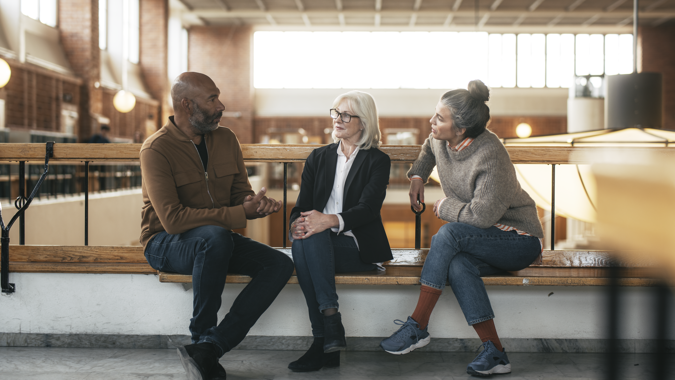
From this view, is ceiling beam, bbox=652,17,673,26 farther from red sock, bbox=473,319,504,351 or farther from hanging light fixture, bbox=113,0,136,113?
red sock, bbox=473,319,504,351

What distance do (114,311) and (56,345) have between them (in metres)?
0.28

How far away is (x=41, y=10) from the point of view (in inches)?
394

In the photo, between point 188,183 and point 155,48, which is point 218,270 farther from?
point 155,48

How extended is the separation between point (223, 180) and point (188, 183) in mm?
152

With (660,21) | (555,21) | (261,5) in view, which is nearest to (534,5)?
(555,21)

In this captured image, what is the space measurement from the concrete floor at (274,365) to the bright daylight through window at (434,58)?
578 inches

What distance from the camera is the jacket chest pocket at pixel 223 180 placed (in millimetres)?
2039

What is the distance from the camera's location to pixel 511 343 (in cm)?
221

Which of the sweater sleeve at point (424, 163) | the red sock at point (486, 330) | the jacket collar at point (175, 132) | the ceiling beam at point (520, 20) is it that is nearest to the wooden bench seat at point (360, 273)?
the red sock at point (486, 330)

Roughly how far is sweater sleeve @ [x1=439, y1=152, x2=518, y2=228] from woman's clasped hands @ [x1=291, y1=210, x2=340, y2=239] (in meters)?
0.46

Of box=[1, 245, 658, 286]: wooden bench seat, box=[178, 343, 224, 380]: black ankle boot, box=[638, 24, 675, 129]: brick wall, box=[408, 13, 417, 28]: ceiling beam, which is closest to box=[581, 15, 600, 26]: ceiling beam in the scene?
box=[638, 24, 675, 129]: brick wall

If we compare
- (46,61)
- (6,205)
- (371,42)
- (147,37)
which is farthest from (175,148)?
(371,42)

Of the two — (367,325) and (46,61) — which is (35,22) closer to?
(46,61)

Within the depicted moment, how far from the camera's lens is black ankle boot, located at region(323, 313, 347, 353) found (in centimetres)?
181
